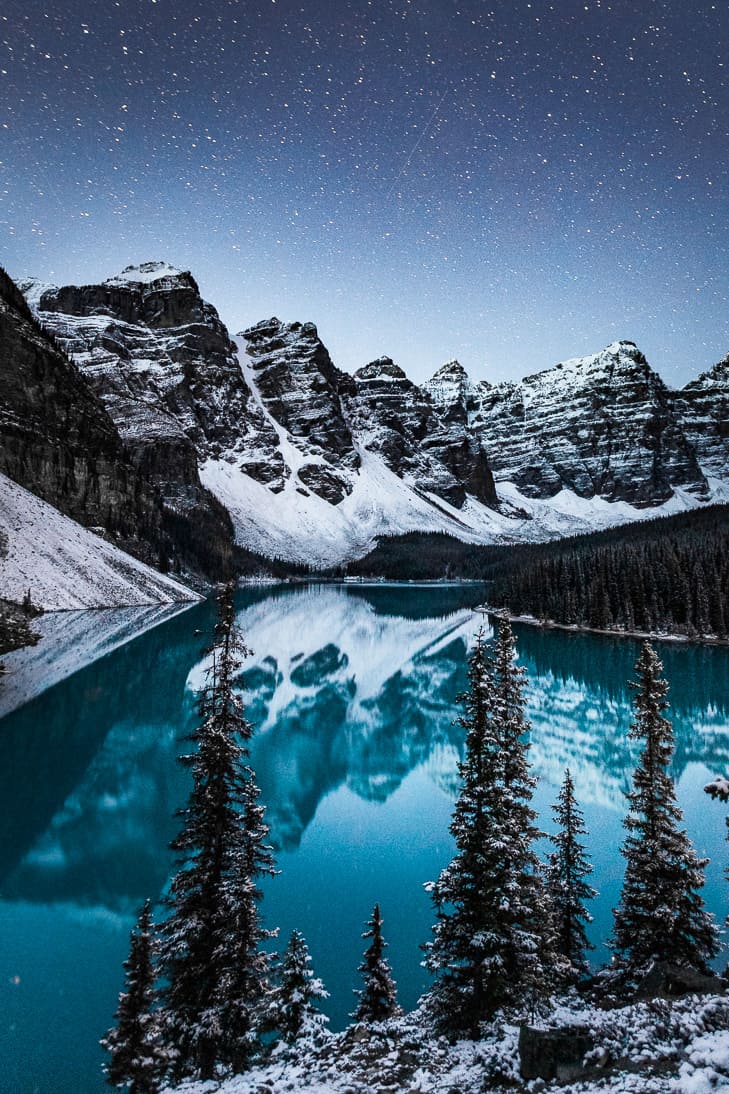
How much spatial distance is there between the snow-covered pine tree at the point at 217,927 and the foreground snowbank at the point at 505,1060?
2.53 ft

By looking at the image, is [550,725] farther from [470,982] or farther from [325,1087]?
[325,1087]

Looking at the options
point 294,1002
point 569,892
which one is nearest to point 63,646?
point 294,1002

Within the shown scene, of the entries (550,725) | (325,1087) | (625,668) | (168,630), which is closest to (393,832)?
(325,1087)

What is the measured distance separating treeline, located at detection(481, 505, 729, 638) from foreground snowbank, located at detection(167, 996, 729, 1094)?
8042 centimetres

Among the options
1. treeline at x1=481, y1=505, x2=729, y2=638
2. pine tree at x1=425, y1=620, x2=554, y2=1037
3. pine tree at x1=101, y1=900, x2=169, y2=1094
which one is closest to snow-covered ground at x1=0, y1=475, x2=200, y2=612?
treeline at x1=481, y1=505, x2=729, y2=638

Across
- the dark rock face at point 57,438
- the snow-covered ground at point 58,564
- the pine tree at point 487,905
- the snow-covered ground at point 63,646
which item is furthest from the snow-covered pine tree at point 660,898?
the dark rock face at point 57,438

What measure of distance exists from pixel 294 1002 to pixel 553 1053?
4.94 m

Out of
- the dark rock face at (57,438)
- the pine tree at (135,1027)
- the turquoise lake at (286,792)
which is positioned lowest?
the turquoise lake at (286,792)

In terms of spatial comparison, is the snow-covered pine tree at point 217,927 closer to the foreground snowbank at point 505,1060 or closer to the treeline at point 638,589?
the foreground snowbank at point 505,1060

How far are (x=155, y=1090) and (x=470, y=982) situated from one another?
18.2ft

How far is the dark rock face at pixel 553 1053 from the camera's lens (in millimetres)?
7566

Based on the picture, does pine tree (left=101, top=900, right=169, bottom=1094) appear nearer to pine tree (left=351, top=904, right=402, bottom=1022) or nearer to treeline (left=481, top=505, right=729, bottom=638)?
pine tree (left=351, top=904, right=402, bottom=1022)

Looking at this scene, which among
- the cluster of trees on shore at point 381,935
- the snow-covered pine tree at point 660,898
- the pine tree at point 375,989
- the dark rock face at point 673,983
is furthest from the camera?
the snow-covered pine tree at point 660,898

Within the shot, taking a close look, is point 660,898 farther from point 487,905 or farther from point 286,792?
point 286,792
